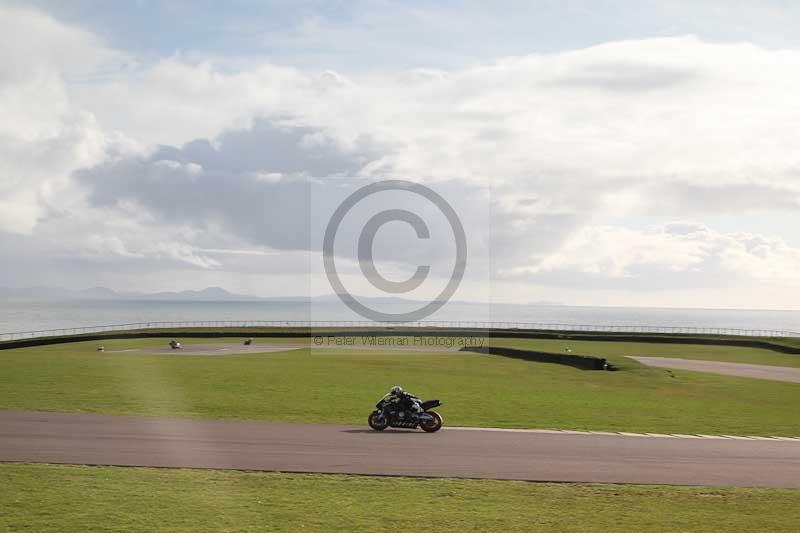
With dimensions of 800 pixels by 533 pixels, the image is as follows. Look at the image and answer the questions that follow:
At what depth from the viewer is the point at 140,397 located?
99.1 ft

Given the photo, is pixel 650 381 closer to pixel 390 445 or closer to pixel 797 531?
pixel 390 445

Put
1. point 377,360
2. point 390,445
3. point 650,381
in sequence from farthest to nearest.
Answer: point 377,360, point 650,381, point 390,445

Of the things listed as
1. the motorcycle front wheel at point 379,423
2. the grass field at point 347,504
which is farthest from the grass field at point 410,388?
the grass field at point 347,504

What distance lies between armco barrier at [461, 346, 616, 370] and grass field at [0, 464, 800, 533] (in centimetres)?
3711

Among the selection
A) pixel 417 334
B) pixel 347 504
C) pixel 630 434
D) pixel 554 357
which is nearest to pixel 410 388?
pixel 630 434

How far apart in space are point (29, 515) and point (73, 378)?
1009 inches

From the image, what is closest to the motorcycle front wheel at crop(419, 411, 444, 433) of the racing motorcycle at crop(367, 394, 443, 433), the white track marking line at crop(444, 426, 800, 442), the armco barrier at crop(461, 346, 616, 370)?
the racing motorcycle at crop(367, 394, 443, 433)

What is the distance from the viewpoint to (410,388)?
3766 cm

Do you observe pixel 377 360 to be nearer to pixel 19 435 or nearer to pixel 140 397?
pixel 140 397

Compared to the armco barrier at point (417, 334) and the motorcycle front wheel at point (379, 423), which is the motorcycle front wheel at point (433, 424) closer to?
the motorcycle front wheel at point (379, 423)

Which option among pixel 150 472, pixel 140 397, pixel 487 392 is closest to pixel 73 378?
pixel 140 397

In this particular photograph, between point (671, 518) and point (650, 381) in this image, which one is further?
point (650, 381)

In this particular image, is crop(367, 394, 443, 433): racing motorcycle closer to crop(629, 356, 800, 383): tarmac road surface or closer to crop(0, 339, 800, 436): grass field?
crop(0, 339, 800, 436): grass field

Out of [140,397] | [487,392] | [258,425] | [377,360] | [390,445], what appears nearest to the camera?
[390,445]
